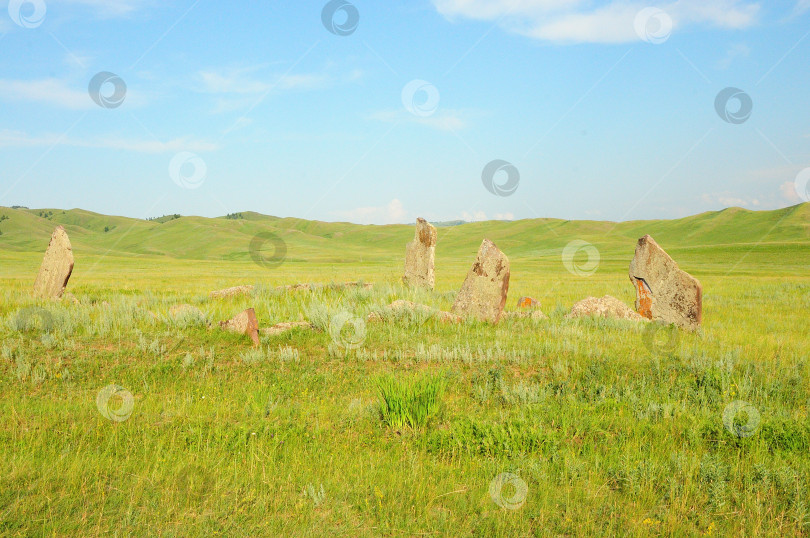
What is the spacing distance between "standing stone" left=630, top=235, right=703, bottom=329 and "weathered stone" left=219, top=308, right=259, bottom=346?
10606 mm

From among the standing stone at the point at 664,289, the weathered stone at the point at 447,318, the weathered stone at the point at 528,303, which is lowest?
the weathered stone at the point at 447,318

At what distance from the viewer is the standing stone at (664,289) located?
1253 centimetres

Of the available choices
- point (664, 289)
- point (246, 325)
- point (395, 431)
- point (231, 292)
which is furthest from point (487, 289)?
point (231, 292)

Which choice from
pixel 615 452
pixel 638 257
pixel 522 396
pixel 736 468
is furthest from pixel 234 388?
pixel 638 257

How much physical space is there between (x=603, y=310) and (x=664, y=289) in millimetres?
1742

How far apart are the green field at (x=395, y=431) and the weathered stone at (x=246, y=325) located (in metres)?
0.27

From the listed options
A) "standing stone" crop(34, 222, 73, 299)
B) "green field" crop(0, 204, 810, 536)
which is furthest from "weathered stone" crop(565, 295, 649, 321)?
"standing stone" crop(34, 222, 73, 299)

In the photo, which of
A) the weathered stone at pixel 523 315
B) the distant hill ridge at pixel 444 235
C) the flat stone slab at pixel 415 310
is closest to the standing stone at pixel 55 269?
the flat stone slab at pixel 415 310

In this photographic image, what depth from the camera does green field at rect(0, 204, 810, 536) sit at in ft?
13.3

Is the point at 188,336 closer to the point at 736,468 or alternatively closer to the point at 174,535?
the point at 174,535

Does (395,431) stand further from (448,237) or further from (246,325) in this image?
(448,237)

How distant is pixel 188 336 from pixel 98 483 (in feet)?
19.2

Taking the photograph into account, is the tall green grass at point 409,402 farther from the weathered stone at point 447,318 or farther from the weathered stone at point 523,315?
the weathered stone at point 523,315

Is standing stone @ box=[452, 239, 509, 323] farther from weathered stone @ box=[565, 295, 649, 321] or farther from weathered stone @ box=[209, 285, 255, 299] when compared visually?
weathered stone @ box=[209, 285, 255, 299]
